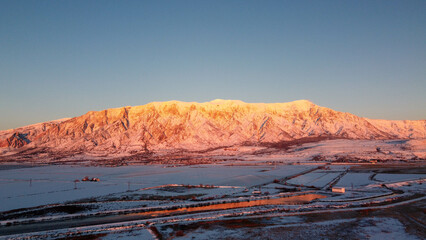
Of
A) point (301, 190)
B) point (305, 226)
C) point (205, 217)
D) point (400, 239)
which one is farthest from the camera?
point (301, 190)

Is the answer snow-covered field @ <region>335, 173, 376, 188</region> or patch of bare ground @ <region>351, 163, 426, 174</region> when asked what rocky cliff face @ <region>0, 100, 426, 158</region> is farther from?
snow-covered field @ <region>335, 173, 376, 188</region>

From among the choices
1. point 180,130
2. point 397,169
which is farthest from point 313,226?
point 180,130

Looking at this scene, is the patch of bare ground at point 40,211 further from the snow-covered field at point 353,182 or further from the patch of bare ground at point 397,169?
the patch of bare ground at point 397,169

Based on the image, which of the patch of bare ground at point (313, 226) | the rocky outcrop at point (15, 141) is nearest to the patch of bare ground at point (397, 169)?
the patch of bare ground at point (313, 226)

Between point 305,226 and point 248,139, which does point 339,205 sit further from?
point 248,139

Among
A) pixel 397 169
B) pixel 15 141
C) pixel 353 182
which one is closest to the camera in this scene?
pixel 353 182

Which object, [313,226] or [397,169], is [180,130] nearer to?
[397,169]

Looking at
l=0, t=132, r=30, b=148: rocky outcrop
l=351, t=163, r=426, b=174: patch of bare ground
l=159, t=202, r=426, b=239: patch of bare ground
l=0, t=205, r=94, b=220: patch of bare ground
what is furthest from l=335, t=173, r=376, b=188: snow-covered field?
l=0, t=132, r=30, b=148: rocky outcrop

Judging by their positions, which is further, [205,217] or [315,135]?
[315,135]

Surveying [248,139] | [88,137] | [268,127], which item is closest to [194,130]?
[248,139]
